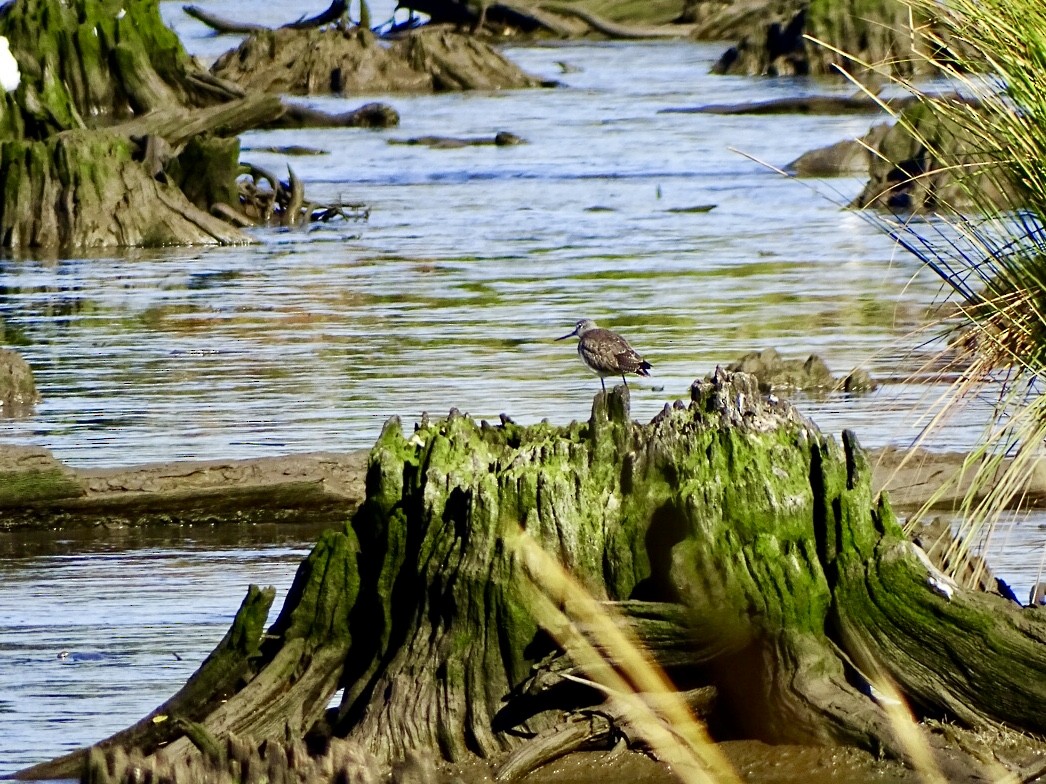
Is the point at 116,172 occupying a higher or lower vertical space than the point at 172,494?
lower

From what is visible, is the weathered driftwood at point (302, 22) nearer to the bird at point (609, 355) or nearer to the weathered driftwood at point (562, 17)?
the weathered driftwood at point (562, 17)

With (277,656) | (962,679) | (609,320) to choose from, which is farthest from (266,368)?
(962,679)

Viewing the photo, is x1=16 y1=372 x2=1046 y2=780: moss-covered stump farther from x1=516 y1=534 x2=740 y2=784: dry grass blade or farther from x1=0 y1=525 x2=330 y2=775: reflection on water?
x1=0 y1=525 x2=330 y2=775: reflection on water


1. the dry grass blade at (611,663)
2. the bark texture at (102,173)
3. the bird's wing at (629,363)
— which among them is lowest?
the bark texture at (102,173)

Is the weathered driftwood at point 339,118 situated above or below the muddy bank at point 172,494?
below

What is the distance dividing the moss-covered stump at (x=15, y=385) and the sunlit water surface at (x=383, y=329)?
0.16 meters

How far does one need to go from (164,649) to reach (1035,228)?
11.2 feet

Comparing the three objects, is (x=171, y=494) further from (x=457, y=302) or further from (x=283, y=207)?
(x=283, y=207)

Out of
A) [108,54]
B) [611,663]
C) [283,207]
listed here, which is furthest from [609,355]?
[108,54]

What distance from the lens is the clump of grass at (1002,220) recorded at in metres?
6.21

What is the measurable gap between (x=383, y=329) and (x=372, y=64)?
1188 inches

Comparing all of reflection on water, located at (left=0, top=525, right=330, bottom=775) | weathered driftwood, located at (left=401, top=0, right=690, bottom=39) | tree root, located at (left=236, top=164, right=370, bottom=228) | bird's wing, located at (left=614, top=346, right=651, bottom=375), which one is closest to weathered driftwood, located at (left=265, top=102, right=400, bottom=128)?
tree root, located at (left=236, top=164, right=370, bottom=228)

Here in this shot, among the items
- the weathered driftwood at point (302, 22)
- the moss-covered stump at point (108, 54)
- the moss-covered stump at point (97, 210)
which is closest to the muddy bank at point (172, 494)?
the moss-covered stump at point (97, 210)

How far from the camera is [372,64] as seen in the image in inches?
1807
